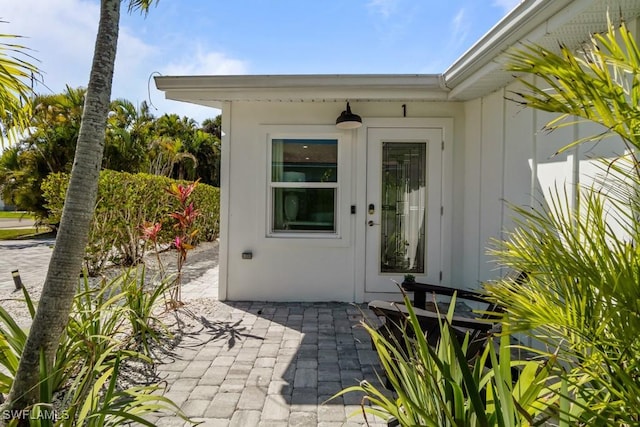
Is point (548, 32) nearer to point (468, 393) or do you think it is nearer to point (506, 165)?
point (506, 165)

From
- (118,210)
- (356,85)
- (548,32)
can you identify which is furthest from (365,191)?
(118,210)

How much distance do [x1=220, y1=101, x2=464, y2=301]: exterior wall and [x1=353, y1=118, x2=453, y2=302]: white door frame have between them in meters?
0.02

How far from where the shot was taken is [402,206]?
16.7 ft

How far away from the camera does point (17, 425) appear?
167 centimetres

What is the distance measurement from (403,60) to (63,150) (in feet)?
46.8

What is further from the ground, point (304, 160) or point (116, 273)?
point (304, 160)

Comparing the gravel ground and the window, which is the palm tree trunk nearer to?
the gravel ground

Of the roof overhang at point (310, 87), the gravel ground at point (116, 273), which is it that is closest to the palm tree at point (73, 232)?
the gravel ground at point (116, 273)

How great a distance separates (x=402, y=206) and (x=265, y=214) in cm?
207

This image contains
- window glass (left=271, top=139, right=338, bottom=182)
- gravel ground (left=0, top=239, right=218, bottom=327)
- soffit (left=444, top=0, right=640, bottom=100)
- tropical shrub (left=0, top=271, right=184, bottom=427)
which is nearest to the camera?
tropical shrub (left=0, top=271, right=184, bottom=427)

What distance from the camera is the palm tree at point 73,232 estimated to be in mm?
1771

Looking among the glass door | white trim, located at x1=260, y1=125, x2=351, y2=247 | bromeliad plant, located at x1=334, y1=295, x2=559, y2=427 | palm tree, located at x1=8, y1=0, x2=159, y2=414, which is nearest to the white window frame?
white trim, located at x1=260, y1=125, x2=351, y2=247

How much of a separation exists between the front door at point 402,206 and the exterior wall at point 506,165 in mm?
447

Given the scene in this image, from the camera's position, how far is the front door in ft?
16.5
